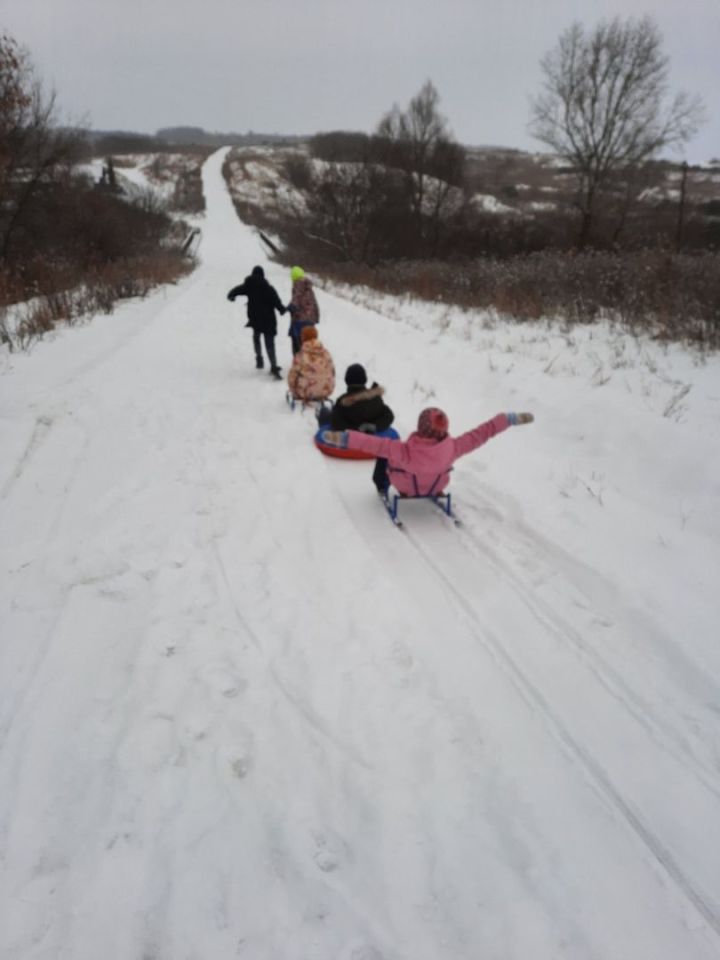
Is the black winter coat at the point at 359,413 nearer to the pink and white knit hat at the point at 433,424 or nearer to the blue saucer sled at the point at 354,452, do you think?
the blue saucer sled at the point at 354,452

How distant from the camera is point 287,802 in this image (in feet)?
7.24

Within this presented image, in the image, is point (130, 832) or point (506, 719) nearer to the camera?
point (130, 832)

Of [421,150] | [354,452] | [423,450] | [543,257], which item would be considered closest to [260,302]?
[354,452]

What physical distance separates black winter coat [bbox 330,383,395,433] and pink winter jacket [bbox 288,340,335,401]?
65.2 inches

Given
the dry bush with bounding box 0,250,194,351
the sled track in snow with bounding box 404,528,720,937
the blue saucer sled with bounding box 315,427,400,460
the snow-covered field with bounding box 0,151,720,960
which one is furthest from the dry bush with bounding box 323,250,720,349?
the dry bush with bounding box 0,250,194,351

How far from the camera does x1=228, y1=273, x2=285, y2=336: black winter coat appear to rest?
27.8 feet

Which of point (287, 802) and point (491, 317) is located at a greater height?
point (491, 317)

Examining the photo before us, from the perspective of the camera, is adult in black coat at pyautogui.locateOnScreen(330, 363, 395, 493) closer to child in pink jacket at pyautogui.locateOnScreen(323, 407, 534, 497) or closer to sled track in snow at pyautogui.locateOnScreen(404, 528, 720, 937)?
child in pink jacket at pyautogui.locateOnScreen(323, 407, 534, 497)

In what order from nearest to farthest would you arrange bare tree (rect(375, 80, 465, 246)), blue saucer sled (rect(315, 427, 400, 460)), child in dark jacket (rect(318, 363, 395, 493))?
child in dark jacket (rect(318, 363, 395, 493)), blue saucer sled (rect(315, 427, 400, 460)), bare tree (rect(375, 80, 465, 246))

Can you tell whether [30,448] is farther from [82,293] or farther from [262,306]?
[82,293]

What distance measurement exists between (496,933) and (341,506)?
328 centimetres

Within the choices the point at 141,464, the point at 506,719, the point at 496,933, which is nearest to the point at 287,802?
the point at 496,933

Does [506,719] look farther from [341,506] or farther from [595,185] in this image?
[595,185]

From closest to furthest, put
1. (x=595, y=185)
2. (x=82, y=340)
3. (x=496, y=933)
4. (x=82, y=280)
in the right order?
(x=496, y=933)
(x=82, y=340)
(x=82, y=280)
(x=595, y=185)
